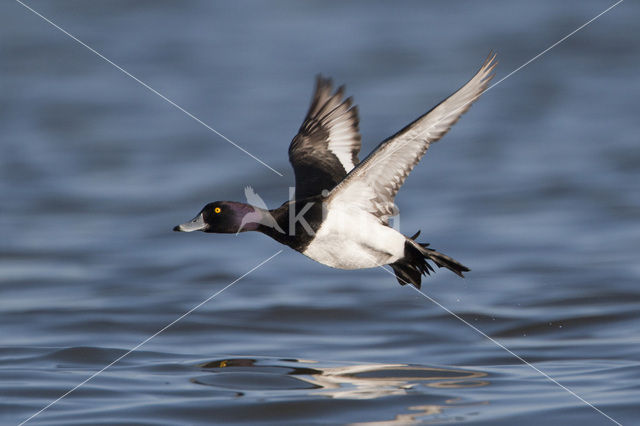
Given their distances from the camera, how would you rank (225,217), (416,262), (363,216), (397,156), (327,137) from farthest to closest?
A: (327,137)
(225,217)
(416,262)
(363,216)
(397,156)

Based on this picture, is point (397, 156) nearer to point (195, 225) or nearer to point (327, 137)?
point (195, 225)

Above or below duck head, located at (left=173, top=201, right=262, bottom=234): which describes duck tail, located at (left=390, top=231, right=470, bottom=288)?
below

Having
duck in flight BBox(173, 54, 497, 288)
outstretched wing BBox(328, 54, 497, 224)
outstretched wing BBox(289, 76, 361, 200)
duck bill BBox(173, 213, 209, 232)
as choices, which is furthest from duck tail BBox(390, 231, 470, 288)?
duck bill BBox(173, 213, 209, 232)

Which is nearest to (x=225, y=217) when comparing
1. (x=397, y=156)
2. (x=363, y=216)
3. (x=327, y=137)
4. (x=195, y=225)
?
(x=195, y=225)

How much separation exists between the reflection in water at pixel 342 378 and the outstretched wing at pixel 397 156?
1008mm

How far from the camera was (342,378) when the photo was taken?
6750mm

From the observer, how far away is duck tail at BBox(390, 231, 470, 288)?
6.52 meters

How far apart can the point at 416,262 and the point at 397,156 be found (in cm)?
71

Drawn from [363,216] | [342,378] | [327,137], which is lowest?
[342,378]

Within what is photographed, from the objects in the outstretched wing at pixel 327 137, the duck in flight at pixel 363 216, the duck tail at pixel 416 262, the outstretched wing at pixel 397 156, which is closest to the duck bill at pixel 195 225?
the duck in flight at pixel 363 216

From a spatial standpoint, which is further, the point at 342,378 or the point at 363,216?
the point at 342,378

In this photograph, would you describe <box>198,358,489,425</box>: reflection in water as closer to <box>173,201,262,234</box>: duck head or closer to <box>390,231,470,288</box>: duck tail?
<box>390,231,470,288</box>: duck tail

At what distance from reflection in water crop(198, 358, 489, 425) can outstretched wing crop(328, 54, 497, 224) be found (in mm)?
1008

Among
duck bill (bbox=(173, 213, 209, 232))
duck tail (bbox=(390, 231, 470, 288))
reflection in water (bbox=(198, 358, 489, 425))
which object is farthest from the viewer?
duck bill (bbox=(173, 213, 209, 232))
